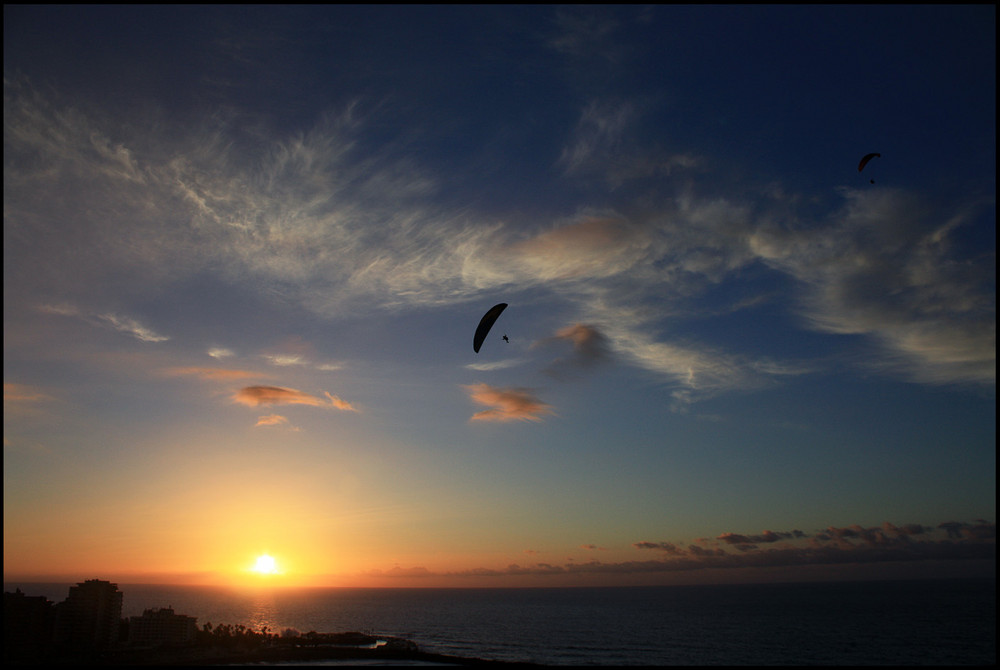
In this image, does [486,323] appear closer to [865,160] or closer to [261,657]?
[865,160]

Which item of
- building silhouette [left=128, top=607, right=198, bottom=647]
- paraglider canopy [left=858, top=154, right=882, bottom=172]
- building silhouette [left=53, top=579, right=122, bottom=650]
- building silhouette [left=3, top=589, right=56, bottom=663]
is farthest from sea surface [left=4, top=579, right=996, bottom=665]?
paraglider canopy [left=858, top=154, right=882, bottom=172]

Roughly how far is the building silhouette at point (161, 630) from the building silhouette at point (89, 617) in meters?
3.21

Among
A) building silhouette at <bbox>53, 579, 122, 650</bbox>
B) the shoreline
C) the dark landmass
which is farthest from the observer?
building silhouette at <bbox>53, 579, 122, 650</bbox>

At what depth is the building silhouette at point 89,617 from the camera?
256ft

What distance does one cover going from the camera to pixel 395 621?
554 feet

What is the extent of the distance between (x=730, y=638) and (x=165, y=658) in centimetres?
10487

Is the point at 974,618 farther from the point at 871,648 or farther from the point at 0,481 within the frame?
the point at 0,481

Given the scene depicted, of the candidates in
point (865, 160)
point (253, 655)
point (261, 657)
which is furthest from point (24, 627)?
point (865, 160)

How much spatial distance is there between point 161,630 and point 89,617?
36.8 feet

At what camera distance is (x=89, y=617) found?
8038 cm

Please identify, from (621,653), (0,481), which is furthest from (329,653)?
(0,481)

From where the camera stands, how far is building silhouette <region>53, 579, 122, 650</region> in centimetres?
7812

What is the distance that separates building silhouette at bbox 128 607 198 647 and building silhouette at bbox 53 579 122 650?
10.5 ft

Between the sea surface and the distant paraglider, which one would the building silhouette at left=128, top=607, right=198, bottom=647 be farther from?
the distant paraglider
